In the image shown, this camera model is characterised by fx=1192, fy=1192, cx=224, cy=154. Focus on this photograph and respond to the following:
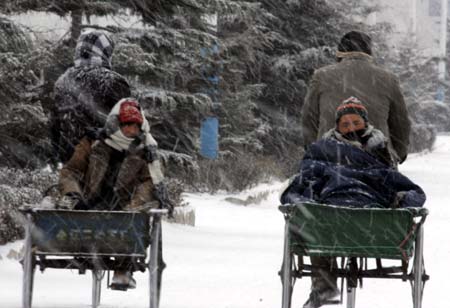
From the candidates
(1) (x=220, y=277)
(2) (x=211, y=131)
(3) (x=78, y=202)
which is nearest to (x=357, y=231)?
(3) (x=78, y=202)

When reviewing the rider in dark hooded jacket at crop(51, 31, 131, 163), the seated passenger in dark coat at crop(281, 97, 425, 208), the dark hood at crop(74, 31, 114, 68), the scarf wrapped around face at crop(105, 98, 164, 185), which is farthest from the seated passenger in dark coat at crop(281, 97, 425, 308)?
the dark hood at crop(74, 31, 114, 68)

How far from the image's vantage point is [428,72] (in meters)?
67.1

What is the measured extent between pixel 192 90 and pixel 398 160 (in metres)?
12.6

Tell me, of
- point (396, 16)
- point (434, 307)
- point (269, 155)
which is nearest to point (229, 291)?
point (434, 307)

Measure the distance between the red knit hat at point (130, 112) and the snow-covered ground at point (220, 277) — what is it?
1.55 meters

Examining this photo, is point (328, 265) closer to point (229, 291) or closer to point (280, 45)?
point (229, 291)

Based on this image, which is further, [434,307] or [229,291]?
[229,291]

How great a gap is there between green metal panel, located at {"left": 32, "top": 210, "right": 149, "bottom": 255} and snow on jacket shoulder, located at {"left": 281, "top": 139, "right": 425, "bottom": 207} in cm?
98

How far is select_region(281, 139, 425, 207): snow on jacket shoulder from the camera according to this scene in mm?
6945

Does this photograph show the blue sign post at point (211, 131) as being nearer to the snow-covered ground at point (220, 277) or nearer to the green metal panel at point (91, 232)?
the snow-covered ground at point (220, 277)

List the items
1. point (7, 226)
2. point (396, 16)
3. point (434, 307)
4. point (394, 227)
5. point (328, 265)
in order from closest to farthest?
point (394, 227) → point (328, 265) → point (434, 307) → point (7, 226) → point (396, 16)

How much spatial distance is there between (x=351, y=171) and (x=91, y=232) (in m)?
1.60

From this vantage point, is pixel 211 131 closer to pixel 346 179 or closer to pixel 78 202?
pixel 78 202

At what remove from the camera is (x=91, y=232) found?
6.39 m
